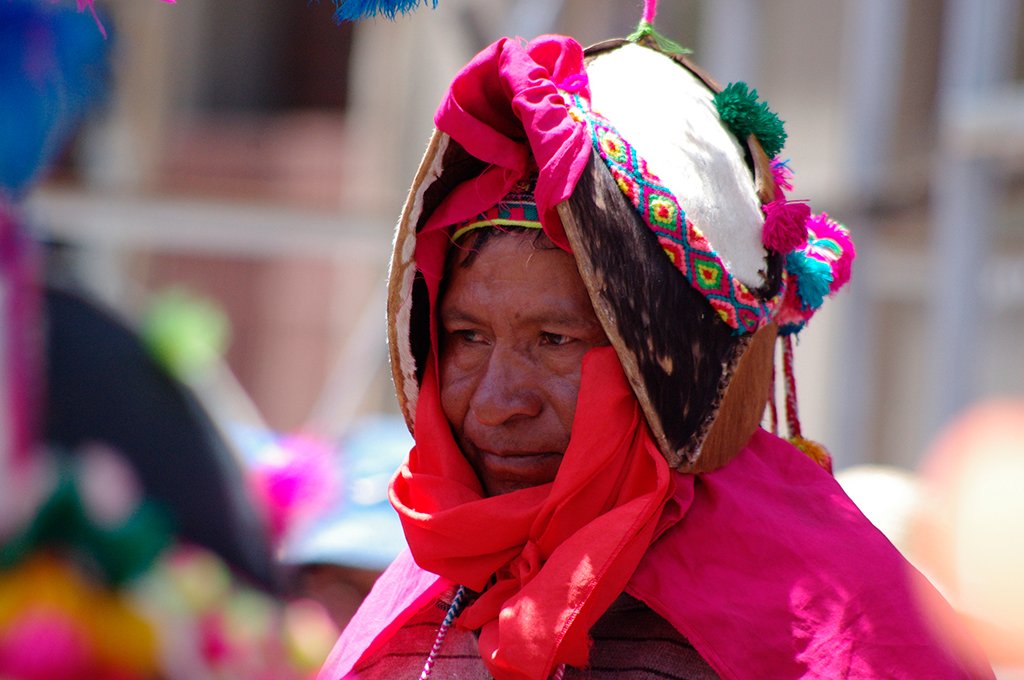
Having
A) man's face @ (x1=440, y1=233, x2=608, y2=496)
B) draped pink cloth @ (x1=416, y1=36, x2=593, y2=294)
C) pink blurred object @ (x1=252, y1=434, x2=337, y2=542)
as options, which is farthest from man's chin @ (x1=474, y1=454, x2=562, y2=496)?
pink blurred object @ (x1=252, y1=434, x2=337, y2=542)

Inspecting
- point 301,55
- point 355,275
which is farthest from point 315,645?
point 301,55

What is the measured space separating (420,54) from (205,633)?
26.9 feet

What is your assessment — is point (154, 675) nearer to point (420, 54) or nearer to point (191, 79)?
point (420, 54)

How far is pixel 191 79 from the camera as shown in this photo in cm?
1426

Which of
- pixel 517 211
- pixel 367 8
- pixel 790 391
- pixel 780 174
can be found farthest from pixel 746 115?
pixel 367 8

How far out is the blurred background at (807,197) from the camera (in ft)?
13.3

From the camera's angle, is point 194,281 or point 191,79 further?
point 191,79

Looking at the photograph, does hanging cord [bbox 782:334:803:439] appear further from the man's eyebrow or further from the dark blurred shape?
the dark blurred shape

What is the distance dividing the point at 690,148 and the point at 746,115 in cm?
14

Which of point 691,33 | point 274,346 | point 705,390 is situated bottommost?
point 274,346

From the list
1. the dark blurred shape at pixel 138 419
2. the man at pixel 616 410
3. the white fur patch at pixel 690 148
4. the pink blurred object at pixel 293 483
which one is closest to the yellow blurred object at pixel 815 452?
the man at pixel 616 410

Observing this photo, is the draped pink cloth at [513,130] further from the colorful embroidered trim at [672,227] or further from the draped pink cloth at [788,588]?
the draped pink cloth at [788,588]

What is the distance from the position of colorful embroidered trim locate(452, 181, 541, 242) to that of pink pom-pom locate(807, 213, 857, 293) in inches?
16.2

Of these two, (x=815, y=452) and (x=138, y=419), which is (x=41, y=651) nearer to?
(x=138, y=419)
